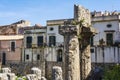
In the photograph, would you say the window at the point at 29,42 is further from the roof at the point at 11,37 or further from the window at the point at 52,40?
the window at the point at 52,40

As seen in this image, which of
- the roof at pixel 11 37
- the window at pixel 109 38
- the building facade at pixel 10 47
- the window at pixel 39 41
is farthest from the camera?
the roof at pixel 11 37

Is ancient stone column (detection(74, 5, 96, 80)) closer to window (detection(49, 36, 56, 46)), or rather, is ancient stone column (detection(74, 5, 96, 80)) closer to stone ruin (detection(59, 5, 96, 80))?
stone ruin (detection(59, 5, 96, 80))

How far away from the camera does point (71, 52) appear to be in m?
15.2

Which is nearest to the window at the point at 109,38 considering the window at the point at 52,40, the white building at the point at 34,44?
the window at the point at 52,40

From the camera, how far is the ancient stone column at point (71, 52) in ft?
49.4

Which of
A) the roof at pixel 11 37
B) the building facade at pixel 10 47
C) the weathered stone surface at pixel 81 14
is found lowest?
the building facade at pixel 10 47

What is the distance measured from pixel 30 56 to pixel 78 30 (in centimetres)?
3012

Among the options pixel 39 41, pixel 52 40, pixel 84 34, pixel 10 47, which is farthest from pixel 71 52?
pixel 10 47

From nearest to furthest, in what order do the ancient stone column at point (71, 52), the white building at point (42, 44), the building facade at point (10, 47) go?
1. the ancient stone column at point (71, 52)
2. the white building at point (42, 44)
3. the building facade at point (10, 47)

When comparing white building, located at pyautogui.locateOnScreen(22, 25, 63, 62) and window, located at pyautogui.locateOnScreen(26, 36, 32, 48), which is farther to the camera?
window, located at pyautogui.locateOnScreen(26, 36, 32, 48)

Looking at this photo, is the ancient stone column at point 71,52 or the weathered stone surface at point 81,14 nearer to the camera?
the ancient stone column at point 71,52

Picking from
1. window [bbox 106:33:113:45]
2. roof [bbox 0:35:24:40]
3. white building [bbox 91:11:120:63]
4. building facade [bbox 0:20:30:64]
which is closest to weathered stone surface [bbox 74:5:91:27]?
white building [bbox 91:11:120:63]

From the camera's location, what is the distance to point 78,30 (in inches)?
596

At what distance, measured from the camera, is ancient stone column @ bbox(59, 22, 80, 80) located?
1507 centimetres
